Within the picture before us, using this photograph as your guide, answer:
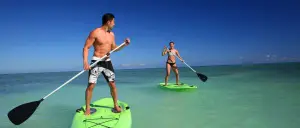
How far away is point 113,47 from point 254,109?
443cm

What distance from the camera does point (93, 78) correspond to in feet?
15.1

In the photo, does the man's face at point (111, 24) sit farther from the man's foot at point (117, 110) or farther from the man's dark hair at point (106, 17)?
the man's foot at point (117, 110)

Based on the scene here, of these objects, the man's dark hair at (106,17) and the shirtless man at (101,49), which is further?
the man's dark hair at (106,17)

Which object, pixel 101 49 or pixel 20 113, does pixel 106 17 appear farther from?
pixel 20 113

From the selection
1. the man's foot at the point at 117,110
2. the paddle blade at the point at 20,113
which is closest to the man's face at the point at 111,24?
the man's foot at the point at 117,110

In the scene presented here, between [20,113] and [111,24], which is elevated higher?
[111,24]

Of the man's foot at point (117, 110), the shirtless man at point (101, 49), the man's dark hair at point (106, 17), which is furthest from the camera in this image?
the man's foot at point (117, 110)

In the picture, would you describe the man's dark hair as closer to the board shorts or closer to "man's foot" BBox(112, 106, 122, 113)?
the board shorts

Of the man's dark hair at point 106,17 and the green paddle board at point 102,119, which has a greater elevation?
the man's dark hair at point 106,17

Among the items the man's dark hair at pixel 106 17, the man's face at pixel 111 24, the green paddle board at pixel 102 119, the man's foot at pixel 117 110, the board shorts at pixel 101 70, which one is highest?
the man's dark hair at pixel 106 17

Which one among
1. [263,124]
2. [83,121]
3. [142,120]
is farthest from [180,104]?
[83,121]

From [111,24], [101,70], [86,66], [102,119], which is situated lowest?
[102,119]

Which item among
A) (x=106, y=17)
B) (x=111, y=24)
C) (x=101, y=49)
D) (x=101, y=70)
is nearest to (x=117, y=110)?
(x=101, y=70)

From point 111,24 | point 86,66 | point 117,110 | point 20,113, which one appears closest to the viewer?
point 86,66
